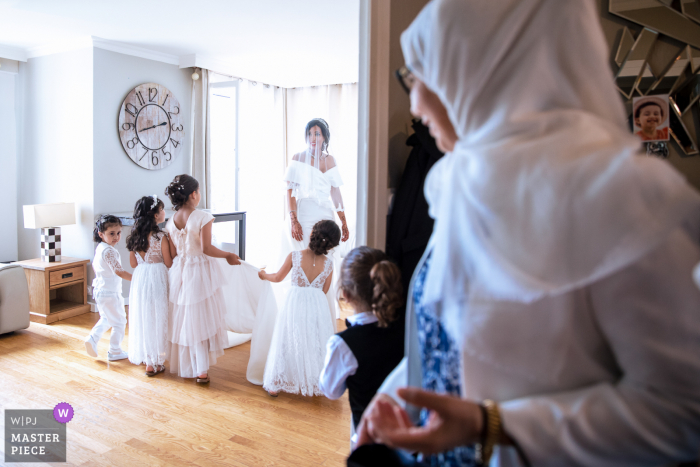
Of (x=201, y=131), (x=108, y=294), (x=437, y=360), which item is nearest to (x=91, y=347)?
(x=108, y=294)

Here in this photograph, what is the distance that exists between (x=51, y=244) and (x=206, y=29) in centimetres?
237

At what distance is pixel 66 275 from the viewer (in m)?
4.39

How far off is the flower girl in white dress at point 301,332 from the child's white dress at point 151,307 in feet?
2.68

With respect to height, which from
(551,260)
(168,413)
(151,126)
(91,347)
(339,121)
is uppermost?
(339,121)

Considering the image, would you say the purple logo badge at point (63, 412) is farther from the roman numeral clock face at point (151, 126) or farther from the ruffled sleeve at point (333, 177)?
the roman numeral clock face at point (151, 126)

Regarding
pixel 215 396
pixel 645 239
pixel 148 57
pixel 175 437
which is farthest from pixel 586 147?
pixel 148 57

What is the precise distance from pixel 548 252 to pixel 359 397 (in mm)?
1172

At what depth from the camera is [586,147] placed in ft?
1.80

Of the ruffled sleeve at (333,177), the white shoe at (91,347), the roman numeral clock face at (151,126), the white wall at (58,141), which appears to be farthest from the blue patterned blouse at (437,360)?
the roman numeral clock face at (151,126)

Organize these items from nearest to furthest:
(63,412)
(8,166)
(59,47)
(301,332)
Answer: (63,412)
(301,332)
(59,47)
(8,166)

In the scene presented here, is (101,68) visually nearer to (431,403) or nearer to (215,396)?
(215,396)

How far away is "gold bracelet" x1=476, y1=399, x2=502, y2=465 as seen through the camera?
1.90 ft

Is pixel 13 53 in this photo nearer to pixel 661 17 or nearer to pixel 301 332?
pixel 301 332
